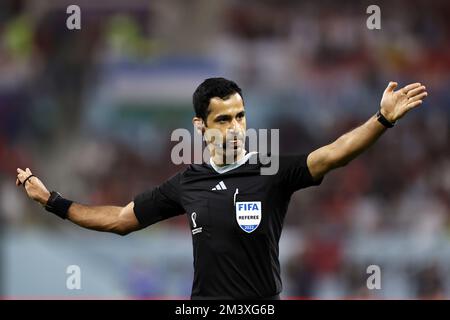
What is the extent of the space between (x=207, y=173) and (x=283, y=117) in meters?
10.3

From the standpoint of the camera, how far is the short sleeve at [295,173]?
5309mm

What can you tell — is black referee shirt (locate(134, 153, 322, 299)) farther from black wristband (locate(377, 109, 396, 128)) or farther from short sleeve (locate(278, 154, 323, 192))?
black wristband (locate(377, 109, 396, 128))

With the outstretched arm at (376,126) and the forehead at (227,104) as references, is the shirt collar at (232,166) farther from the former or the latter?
the outstretched arm at (376,126)

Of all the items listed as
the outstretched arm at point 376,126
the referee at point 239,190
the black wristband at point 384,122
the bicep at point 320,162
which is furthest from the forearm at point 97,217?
the black wristband at point 384,122

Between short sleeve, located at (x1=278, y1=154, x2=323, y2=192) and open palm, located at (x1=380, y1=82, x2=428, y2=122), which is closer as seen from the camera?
open palm, located at (x1=380, y1=82, x2=428, y2=122)

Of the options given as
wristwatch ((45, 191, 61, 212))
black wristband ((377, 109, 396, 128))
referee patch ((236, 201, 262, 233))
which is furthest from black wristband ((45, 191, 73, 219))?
black wristband ((377, 109, 396, 128))

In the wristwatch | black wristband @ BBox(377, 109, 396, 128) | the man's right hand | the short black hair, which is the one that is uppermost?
the short black hair

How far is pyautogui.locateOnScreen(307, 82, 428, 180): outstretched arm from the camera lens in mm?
5066

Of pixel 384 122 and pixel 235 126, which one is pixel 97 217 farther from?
pixel 384 122

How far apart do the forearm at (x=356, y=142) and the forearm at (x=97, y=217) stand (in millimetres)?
1521

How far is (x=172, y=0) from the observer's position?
16984 millimetres

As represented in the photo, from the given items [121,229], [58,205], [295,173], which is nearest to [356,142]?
[295,173]

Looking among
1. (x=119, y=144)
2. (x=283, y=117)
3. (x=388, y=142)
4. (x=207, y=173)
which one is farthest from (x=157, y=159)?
(x=207, y=173)
